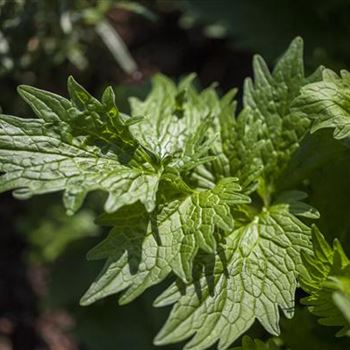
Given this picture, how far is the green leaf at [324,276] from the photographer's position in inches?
65.7

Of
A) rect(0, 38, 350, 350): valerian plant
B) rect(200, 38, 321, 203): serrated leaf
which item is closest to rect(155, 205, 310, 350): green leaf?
rect(0, 38, 350, 350): valerian plant

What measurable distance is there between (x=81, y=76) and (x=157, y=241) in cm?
151

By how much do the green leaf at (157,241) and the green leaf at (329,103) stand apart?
9.8 inches

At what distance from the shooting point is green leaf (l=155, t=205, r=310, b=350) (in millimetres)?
1715

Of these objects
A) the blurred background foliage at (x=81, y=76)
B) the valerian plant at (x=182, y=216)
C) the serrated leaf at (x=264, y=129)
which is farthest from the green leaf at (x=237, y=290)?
the blurred background foliage at (x=81, y=76)

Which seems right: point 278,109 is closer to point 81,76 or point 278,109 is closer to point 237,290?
point 237,290

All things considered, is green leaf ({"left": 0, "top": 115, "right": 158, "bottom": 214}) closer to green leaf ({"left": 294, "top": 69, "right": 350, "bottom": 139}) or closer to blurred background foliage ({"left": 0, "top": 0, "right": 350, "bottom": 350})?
green leaf ({"left": 294, "top": 69, "right": 350, "bottom": 139})

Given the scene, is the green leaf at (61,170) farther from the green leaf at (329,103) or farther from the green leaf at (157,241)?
the green leaf at (329,103)

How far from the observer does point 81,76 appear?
3086 millimetres

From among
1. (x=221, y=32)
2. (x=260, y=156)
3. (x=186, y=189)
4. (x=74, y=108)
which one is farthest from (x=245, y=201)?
(x=221, y=32)

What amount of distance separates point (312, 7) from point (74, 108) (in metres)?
1.36

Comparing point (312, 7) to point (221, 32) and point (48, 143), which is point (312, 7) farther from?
point (48, 143)

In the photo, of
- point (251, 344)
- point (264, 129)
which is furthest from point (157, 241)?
point (264, 129)

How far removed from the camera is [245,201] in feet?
5.62
